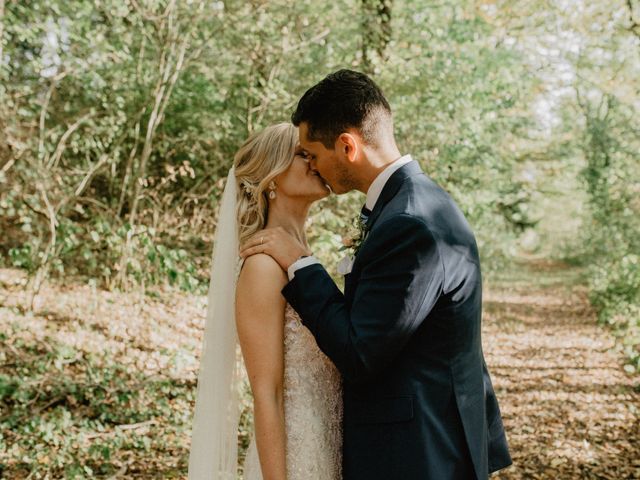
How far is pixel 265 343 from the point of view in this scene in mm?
2227

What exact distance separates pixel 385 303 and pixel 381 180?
1.64 ft

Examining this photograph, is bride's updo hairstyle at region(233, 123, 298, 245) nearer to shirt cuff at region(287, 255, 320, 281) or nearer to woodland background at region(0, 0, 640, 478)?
shirt cuff at region(287, 255, 320, 281)

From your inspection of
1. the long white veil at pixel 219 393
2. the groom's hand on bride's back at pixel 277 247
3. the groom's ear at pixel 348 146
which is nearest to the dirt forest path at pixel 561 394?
the long white veil at pixel 219 393

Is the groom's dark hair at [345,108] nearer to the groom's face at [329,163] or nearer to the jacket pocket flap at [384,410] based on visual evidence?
the groom's face at [329,163]

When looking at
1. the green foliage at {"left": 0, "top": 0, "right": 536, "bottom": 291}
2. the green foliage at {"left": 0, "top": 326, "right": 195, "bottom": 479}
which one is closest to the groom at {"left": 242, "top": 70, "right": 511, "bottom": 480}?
the green foliage at {"left": 0, "top": 326, "right": 195, "bottom": 479}

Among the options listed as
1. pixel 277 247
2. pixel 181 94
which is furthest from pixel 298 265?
pixel 181 94

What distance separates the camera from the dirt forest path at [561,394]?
5.95 m

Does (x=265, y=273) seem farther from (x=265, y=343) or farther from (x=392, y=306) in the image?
(x=392, y=306)

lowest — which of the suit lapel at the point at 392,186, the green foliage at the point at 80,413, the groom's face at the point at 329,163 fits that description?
the green foliage at the point at 80,413

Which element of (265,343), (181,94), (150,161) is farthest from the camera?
(150,161)

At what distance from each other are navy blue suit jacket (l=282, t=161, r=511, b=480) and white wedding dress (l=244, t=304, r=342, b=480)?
0.68 ft

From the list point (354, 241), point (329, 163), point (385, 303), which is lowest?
point (385, 303)

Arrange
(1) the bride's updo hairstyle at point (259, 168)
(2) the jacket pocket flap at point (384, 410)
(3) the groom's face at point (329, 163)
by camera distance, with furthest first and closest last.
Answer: (1) the bride's updo hairstyle at point (259, 168) < (3) the groom's face at point (329, 163) < (2) the jacket pocket flap at point (384, 410)

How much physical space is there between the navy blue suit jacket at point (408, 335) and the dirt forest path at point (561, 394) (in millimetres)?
3939
